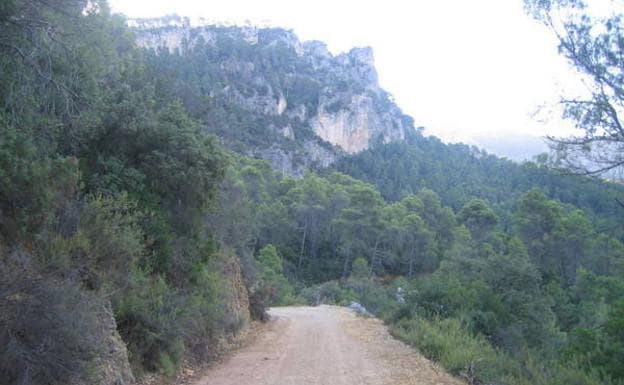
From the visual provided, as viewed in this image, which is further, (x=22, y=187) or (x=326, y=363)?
(x=326, y=363)

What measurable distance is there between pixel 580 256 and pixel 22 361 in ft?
186

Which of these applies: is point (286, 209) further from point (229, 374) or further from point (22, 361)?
point (22, 361)

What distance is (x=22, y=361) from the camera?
598 centimetres

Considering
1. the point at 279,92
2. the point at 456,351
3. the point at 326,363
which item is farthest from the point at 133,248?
the point at 279,92

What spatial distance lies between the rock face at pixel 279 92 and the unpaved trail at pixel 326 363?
6405cm

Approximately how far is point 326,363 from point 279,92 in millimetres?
111931

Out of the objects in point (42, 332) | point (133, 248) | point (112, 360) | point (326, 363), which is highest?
point (133, 248)

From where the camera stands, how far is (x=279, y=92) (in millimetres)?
121125

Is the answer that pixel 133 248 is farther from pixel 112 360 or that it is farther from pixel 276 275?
pixel 276 275

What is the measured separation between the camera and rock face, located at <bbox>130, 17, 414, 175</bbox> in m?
101

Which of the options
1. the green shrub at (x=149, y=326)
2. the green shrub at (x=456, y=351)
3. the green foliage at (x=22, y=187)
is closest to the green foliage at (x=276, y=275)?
the green shrub at (x=456, y=351)

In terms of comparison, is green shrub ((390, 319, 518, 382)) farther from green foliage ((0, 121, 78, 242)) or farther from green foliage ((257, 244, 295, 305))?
green foliage ((257, 244, 295, 305))

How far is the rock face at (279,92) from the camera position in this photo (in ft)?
331

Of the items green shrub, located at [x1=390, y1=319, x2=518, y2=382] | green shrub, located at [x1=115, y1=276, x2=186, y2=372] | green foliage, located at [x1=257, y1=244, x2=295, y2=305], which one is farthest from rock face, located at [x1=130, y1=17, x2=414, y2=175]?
green shrub, located at [x1=115, y1=276, x2=186, y2=372]
